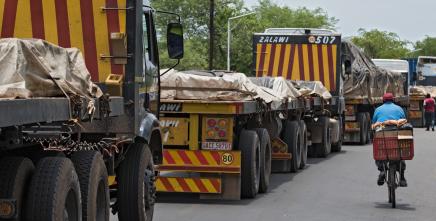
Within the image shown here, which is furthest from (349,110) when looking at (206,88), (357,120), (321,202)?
(206,88)

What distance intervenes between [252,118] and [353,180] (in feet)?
11.0

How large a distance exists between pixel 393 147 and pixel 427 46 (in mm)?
176761

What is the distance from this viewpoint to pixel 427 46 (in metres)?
186

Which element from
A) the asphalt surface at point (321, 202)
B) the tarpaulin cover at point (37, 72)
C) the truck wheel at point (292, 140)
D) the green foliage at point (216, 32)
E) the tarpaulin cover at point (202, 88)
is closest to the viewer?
the tarpaulin cover at point (37, 72)

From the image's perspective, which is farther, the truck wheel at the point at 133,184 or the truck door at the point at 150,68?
the truck door at the point at 150,68

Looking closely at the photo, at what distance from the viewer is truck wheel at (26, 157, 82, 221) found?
6.61 m

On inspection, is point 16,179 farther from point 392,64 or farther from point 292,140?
point 392,64

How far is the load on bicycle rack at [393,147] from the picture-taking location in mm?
13750

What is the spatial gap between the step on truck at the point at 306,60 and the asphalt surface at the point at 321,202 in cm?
540

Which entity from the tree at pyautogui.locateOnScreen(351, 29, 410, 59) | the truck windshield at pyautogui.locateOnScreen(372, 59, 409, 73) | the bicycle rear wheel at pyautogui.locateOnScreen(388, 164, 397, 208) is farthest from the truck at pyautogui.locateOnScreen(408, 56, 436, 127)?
the tree at pyautogui.locateOnScreen(351, 29, 410, 59)

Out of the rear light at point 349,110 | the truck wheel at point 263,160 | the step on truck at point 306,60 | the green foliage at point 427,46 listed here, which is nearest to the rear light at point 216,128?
the truck wheel at point 263,160

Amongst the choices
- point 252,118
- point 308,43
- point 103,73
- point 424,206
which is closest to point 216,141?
point 252,118

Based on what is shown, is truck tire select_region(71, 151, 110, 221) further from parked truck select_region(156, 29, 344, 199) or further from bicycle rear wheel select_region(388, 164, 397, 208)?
bicycle rear wheel select_region(388, 164, 397, 208)

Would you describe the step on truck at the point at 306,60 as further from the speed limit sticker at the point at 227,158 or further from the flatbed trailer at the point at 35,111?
the flatbed trailer at the point at 35,111
